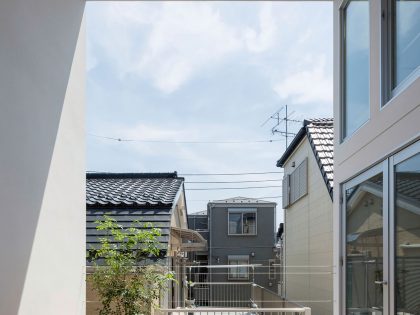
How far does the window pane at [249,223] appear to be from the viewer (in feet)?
58.7

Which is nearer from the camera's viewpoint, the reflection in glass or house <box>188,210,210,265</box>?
the reflection in glass

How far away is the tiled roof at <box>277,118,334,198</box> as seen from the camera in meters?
7.17

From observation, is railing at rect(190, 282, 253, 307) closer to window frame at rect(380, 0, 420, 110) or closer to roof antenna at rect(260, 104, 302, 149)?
roof antenna at rect(260, 104, 302, 149)

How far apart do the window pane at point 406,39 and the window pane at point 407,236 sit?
0.60 m

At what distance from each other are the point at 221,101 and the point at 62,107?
5.52 m

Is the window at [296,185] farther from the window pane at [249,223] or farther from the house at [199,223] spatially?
the house at [199,223]

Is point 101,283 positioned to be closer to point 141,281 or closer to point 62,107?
point 141,281

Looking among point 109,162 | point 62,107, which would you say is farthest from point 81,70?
point 109,162

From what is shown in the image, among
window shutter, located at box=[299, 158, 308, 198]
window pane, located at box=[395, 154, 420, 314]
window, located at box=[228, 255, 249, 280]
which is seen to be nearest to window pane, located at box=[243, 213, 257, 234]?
window, located at box=[228, 255, 249, 280]

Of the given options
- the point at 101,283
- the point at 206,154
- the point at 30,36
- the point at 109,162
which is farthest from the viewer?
the point at 206,154

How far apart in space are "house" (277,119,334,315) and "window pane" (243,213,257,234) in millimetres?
6644

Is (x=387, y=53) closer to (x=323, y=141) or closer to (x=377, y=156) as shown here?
(x=377, y=156)

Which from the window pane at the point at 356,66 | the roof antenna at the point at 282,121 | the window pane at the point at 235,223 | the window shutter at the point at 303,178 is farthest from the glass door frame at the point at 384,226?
the window pane at the point at 235,223

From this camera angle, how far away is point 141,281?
4.16 meters
